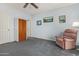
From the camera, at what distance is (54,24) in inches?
246

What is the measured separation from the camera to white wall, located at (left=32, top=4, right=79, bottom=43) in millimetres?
5080

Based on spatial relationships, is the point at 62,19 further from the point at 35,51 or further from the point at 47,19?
the point at 35,51

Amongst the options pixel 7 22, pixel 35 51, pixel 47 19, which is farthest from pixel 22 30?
pixel 35 51

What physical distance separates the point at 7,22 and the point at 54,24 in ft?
9.85

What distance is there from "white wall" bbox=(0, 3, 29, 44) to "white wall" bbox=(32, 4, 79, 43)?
2120mm

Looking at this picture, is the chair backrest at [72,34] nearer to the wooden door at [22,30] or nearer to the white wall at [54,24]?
the white wall at [54,24]

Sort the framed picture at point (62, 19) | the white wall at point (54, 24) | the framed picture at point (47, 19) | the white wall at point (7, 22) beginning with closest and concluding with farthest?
the white wall at point (7, 22) < the white wall at point (54, 24) < the framed picture at point (62, 19) < the framed picture at point (47, 19)

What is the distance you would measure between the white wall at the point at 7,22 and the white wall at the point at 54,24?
212 cm

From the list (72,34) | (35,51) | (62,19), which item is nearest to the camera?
(35,51)

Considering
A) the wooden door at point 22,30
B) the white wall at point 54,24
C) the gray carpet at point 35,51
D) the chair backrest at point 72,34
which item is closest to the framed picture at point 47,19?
the white wall at point 54,24

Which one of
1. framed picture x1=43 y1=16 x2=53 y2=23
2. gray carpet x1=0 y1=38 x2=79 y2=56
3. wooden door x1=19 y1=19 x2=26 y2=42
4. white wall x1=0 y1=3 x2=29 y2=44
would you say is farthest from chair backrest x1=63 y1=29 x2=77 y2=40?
wooden door x1=19 y1=19 x2=26 y2=42

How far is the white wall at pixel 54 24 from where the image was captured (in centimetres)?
508

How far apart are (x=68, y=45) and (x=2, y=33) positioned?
3308mm

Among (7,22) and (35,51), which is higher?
(7,22)
